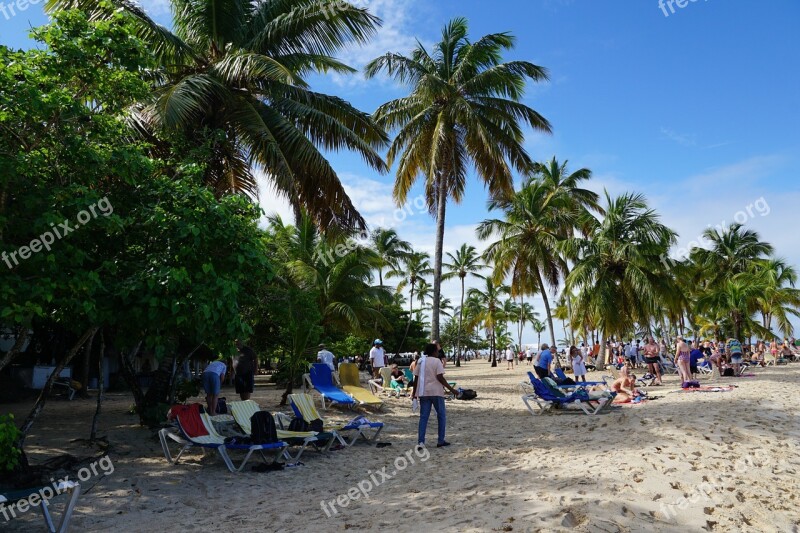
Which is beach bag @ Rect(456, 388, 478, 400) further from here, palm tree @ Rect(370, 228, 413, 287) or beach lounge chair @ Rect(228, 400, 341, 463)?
palm tree @ Rect(370, 228, 413, 287)

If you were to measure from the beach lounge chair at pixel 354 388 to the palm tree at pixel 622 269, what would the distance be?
14.2m

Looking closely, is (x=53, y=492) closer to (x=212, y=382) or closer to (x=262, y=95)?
(x=212, y=382)

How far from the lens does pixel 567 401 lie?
11.1m

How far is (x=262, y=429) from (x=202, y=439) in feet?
2.58

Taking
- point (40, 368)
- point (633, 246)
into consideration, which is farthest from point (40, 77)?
point (633, 246)

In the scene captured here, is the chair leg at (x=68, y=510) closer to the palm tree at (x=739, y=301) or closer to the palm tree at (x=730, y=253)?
the palm tree at (x=739, y=301)

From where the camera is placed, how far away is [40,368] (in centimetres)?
1766

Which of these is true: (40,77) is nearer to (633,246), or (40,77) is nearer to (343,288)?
(343,288)

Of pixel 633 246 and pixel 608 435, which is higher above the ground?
pixel 633 246

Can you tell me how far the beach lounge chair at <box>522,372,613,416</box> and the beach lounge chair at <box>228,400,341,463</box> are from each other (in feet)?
15.5

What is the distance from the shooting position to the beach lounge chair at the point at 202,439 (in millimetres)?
6988

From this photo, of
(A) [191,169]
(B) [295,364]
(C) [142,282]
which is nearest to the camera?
(C) [142,282]

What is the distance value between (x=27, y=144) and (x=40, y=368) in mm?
14642

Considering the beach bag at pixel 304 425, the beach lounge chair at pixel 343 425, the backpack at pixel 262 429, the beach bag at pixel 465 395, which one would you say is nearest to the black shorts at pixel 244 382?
the beach lounge chair at pixel 343 425
